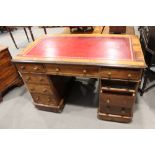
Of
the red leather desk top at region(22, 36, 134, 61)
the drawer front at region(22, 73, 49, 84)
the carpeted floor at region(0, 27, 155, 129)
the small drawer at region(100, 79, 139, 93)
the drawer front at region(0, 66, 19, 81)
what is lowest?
the carpeted floor at region(0, 27, 155, 129)

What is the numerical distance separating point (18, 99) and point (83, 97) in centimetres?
94

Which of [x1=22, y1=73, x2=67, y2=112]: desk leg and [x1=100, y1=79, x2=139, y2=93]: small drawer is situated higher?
[x1=100, y1=79, x2=139, y2=93]: small drawer

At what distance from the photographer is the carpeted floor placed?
1.67m

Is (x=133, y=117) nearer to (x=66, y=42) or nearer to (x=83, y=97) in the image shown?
(x=83, y=97)

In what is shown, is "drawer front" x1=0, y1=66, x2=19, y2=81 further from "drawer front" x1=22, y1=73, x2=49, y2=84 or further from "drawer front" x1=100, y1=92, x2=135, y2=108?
"drawer front" x1=100, y1=92, x2=135, y2=108

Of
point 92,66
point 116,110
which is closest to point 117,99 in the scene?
point 116,110

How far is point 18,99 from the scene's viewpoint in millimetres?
2139

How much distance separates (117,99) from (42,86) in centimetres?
80

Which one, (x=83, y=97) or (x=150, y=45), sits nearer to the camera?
(x=150, y=45)

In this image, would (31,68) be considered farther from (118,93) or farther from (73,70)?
(118,93)

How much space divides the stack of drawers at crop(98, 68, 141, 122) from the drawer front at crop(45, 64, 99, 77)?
0.09m

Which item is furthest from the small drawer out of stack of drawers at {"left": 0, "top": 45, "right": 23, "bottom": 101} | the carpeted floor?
stack of drawers at {"left": 0, "top": 45, "right": 23, "bottom": 101}
